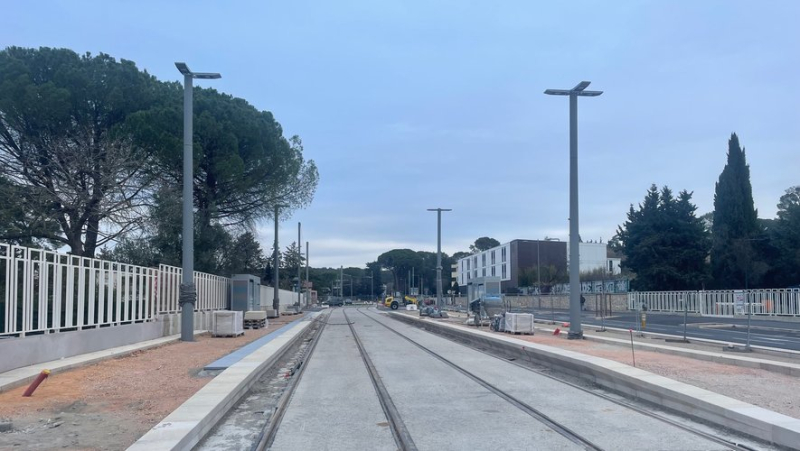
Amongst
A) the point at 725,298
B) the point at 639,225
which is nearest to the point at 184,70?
the point at 725,298

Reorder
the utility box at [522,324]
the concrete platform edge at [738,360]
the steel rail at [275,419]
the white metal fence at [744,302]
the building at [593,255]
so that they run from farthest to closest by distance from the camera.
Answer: the building at [593,255]
the white metal fence at [744,302]
the utility box at [522,324]
the concrete platform edge at [738,360]
the steel rail at [275,419]

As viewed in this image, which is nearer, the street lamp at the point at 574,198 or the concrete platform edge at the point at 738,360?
the concrete platform edge at the point at 738,360

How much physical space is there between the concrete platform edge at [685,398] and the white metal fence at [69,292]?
12.2 m

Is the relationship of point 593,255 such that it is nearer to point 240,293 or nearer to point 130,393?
point 240,293

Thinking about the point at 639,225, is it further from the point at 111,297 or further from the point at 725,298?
the point at 111,297

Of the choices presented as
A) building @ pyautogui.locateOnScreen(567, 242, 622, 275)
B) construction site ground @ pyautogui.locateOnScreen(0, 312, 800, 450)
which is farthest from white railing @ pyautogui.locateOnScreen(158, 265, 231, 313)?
building @ pyautogui.locateOnScreen(567, 242, 622, 275)

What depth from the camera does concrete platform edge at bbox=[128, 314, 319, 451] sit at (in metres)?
8.16

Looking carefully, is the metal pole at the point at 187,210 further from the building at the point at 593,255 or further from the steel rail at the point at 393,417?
the building at the point at 593,255

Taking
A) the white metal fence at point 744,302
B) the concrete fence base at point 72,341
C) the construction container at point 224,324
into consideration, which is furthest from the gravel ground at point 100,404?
the white metal fence at point 744,302

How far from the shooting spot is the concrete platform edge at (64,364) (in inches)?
506

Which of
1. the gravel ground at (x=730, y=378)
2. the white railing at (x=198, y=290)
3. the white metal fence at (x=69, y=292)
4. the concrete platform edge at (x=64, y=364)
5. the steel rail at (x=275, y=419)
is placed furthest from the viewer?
the white railing at (x=198, y=290)

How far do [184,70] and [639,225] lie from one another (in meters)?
52.2

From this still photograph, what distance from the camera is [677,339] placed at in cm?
2614

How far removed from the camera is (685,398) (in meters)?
11.0
